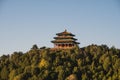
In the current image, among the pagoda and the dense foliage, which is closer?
the dense foliage

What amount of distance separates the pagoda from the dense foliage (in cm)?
621

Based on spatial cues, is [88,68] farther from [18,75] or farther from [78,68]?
[18,75]

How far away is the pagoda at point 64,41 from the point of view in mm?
104812

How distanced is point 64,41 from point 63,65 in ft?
53.8

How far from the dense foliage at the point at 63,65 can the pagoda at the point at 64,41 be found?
20.4 ft

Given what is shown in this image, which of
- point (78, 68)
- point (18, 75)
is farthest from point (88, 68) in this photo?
point (18, 75)

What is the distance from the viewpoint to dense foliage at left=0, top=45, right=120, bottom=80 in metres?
85.1

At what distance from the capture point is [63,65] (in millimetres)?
90000

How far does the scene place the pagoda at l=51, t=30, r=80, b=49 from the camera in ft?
344

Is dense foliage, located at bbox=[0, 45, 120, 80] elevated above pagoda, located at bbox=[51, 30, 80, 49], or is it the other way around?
pagoda, located at bbox=[51, 30, 80, 49]

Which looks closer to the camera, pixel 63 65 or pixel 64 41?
pixel 63 65

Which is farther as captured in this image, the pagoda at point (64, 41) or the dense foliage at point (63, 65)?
the pagoda at point (64, 41)

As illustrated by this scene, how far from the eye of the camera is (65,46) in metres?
105

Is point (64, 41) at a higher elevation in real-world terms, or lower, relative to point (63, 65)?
higher
